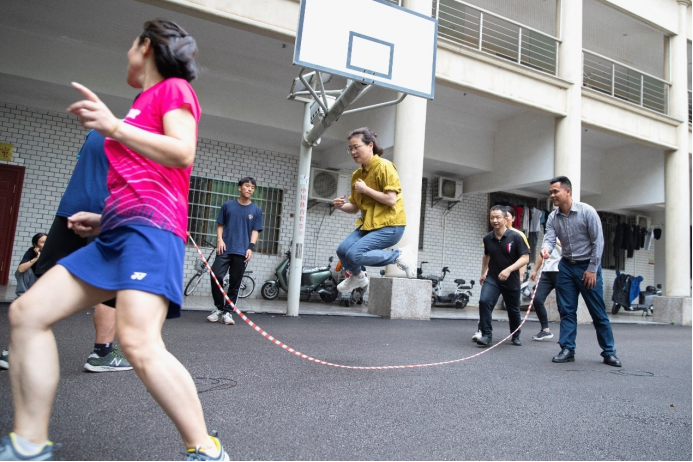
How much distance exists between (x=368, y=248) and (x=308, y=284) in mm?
8100

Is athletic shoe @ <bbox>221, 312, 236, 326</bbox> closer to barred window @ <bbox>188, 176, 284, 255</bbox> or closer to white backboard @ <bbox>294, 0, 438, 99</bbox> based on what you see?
white backboard @ <bbox>294, 0, 438, 99</bbox>

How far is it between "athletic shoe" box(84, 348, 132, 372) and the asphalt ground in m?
0.11

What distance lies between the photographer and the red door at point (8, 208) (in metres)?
10.6

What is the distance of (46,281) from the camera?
5.89ft

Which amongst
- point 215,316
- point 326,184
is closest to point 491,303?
point 215,316

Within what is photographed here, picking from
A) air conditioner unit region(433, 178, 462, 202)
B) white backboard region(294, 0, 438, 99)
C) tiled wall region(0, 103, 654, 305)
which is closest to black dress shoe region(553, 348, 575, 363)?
white backboard region(294, 0, 438, 99)

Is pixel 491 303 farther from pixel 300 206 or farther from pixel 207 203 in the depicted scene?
pixel 207 203

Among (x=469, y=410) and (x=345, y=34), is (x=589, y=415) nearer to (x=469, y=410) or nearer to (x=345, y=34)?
(x=469, y=410)

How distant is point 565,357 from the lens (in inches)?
216

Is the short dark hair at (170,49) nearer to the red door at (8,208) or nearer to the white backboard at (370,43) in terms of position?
the white backboard at (370,43)

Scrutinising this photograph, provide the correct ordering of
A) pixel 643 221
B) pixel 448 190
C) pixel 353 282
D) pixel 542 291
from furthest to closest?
pixel 643 221 < pixel 448 190 < pixel 542 291 < pixel 353 282

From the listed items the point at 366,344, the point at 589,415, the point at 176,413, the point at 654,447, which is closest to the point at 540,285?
the point at 366,344

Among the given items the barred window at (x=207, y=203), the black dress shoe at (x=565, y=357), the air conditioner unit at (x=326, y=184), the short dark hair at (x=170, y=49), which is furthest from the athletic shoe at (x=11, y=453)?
the air conditioner unit at (x=326, y=184)

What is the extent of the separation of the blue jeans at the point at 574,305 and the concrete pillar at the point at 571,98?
724 centimetres
